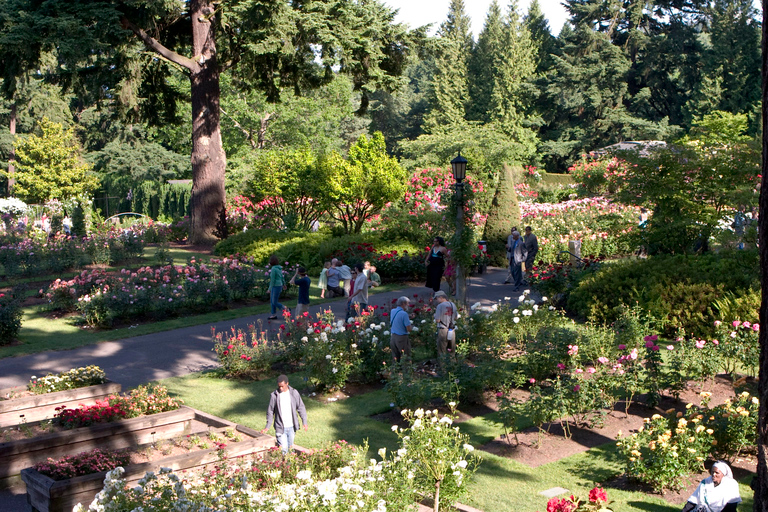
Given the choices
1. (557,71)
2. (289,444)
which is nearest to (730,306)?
(289,444)

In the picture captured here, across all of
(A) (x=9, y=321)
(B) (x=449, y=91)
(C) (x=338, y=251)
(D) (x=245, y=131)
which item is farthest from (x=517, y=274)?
(B) (x=449, y=91)

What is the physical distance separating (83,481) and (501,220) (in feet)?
54.1

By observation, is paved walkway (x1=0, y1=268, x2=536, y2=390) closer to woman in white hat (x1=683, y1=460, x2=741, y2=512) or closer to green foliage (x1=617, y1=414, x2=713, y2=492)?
green foliage (x1=617, y1=414, x2=713, y2=492)

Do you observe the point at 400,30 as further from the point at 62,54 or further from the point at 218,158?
the point at 62,54

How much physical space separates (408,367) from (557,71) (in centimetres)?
4069

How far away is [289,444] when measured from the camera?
7.70 m

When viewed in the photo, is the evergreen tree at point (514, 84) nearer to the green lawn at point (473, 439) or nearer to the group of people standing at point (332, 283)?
the group of people standing at point (332, 283)

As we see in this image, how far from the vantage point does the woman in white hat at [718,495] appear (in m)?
5.75

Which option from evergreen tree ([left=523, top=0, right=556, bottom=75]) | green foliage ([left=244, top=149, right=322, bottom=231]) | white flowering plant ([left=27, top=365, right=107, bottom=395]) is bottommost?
white flowering plant ([left=27, top=365, right=107, bottom=395])

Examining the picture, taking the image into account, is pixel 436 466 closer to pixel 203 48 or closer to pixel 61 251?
pixel 61 251

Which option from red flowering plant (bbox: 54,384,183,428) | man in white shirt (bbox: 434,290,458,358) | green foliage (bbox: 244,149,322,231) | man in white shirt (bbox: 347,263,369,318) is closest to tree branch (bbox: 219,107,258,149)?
green foliage (bbox: 244,149,322,231)

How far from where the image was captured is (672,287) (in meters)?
12.7

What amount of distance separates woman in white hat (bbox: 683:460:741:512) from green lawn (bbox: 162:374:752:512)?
58cm

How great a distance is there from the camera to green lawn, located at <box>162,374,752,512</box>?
661 centimetres
